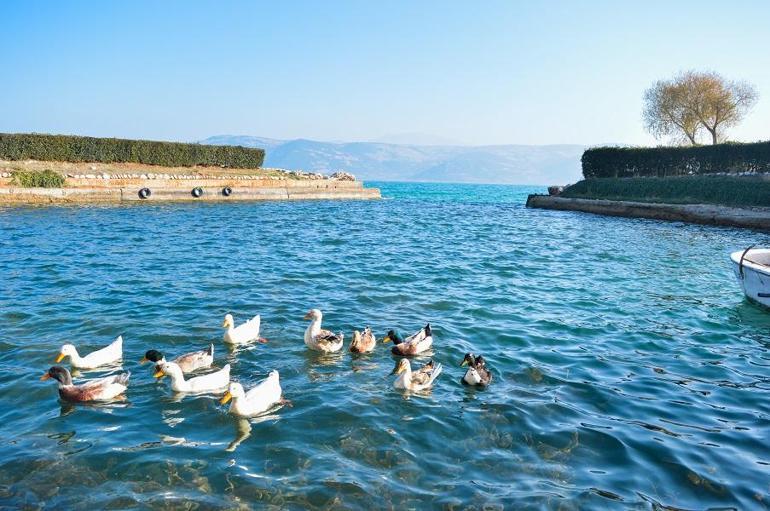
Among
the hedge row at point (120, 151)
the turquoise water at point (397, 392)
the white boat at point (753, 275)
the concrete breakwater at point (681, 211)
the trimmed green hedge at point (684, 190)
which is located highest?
the hedge row at point (120, 151)

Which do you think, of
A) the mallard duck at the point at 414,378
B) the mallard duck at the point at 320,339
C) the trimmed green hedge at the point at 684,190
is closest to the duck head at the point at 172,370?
the mallard duck at the point at 320,339

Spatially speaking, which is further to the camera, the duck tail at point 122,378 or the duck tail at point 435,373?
the duck tail at point 435,373

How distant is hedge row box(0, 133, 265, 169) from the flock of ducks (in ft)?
126

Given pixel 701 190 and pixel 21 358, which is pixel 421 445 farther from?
pixel 701 190

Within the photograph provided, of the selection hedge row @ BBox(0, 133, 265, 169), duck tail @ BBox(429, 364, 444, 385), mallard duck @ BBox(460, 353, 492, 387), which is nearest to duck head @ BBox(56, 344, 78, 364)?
duck tail @ BBox(429, 364, 444, 385)

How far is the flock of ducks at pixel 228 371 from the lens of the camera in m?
8.45

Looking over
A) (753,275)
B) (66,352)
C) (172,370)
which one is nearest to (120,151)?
(66,352)

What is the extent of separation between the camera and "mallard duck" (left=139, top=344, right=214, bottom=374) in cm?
953

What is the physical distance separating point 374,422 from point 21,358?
6.42m

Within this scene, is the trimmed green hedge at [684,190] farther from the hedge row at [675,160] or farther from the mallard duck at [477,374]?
the mallard duck at [477,374]

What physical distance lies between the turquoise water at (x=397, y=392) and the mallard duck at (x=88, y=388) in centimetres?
26

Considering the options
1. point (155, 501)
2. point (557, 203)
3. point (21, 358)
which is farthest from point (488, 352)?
point (557, 203)

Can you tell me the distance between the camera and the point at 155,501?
20.2 ft

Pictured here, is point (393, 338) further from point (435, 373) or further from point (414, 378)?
point (414, 378)
